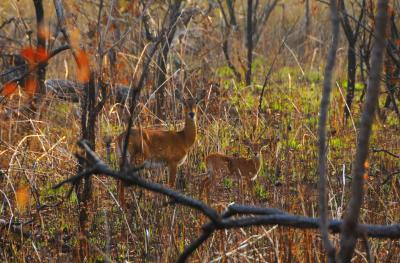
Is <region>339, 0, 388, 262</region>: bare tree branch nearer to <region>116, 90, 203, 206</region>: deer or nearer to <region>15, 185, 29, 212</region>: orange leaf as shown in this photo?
<region>15, 185, 29, 212</region>: orange leaf

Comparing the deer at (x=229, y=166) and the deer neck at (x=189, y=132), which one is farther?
the deer neck at (x=189, y=132)

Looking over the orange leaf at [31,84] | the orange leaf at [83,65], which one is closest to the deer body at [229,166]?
the orange leaf at [83,65]

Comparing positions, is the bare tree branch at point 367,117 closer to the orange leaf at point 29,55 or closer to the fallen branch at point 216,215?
the fallen branch at point 216,215

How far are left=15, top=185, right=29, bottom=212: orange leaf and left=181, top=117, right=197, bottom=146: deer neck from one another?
143cm

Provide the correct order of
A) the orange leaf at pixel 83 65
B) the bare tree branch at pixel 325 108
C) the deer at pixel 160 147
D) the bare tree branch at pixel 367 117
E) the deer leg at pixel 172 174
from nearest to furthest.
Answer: the bare tree branch at pixel 367 117 < the bare tree branch at pixel 325 108 < the orange leaf at pixel 83 65 < the deer leg at pixel 172 174 < the deer at pixel 160 147

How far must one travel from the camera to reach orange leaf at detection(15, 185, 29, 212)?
4244mm

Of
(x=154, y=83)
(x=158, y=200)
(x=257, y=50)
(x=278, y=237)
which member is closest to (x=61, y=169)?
(x=158, y=200)

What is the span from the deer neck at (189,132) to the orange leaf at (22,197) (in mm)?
1427

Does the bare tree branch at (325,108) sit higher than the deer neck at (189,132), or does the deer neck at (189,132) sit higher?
the bare tree branch at (325,108)

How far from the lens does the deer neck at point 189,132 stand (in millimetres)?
5586

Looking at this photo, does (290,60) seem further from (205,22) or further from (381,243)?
(381,243)

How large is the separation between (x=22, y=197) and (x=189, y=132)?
165 centimetres

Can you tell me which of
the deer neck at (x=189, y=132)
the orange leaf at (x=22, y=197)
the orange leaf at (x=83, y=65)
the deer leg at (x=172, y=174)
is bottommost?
the deer leg at (x=172, y=174)

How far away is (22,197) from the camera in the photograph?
14.2 feet
